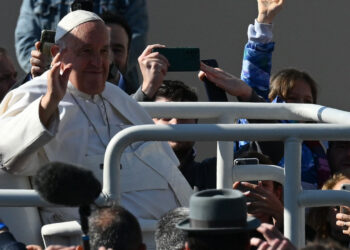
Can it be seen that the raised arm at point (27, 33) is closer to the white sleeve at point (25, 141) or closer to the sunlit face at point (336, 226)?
the white sleeve at point (25, 141)

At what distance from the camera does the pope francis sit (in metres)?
4.17

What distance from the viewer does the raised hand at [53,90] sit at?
13.4 feet

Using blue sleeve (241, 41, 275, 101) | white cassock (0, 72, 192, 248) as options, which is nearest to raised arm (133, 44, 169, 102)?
white cassock (0, 72, 192, 248)

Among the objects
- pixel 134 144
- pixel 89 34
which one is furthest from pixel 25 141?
pixel 89 34

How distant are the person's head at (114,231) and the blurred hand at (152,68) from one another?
2.05 metres

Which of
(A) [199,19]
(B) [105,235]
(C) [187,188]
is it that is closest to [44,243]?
(C) [187,188]

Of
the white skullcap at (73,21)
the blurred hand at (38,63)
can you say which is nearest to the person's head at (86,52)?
the white skullcap at (73,21)

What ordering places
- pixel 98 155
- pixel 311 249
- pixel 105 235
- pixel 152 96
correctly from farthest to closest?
pixel 152 96 → pixel 98 155 → pixel 105 235 → pixel 311 249

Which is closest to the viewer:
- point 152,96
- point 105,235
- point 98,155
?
Result: point 105,235

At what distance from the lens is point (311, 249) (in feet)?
8.62

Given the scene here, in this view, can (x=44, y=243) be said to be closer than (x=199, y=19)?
Yes

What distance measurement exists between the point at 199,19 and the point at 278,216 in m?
3.72

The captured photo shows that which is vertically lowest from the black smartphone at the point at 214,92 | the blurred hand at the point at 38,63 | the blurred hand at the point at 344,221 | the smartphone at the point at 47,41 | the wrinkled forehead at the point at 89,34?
the blurred hand at the point at 344,221

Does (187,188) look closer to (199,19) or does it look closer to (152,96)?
(152,96)
